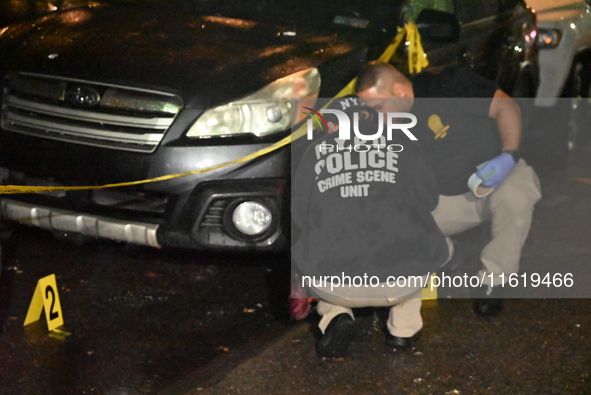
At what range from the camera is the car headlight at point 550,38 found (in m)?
7.11

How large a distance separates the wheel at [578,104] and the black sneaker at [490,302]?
Answer: 341 centimetres

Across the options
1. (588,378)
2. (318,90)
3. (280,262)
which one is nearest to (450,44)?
(318,90)

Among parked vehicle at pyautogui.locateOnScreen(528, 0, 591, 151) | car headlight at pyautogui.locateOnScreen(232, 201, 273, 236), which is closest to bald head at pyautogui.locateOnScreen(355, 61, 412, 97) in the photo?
car headlight at pyautogui.locateOnScreen(232, 201, 273, 236)

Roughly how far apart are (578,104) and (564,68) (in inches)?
20.8

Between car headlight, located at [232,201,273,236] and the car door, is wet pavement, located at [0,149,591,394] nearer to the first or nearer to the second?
car headlight, located at [232,201,273,236]

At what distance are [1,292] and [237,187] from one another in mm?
1451

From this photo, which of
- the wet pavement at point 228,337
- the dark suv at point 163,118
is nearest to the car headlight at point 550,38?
the wet pavement at point 228,337

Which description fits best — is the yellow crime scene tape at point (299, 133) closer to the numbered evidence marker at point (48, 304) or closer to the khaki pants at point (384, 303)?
the numbered evidence marker at point (48, 304)

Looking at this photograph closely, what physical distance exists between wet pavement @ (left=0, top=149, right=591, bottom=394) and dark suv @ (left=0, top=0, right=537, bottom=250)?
0.44m

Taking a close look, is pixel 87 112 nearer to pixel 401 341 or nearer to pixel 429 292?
pixel 401 341

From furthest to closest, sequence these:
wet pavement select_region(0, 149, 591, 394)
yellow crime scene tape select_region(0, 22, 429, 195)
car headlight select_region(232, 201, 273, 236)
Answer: car headlight select_region(232, 201, 273, 236) < yellow crime scene tape select_region(0, 22, 429, 195) < wet pavement select_region(0, 149, 591, 394)

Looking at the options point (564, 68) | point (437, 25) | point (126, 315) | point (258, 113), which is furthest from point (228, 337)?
point (564, 68)

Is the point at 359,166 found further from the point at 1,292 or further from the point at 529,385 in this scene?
the point at 1,292

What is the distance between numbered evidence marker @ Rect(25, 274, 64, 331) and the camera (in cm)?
399
